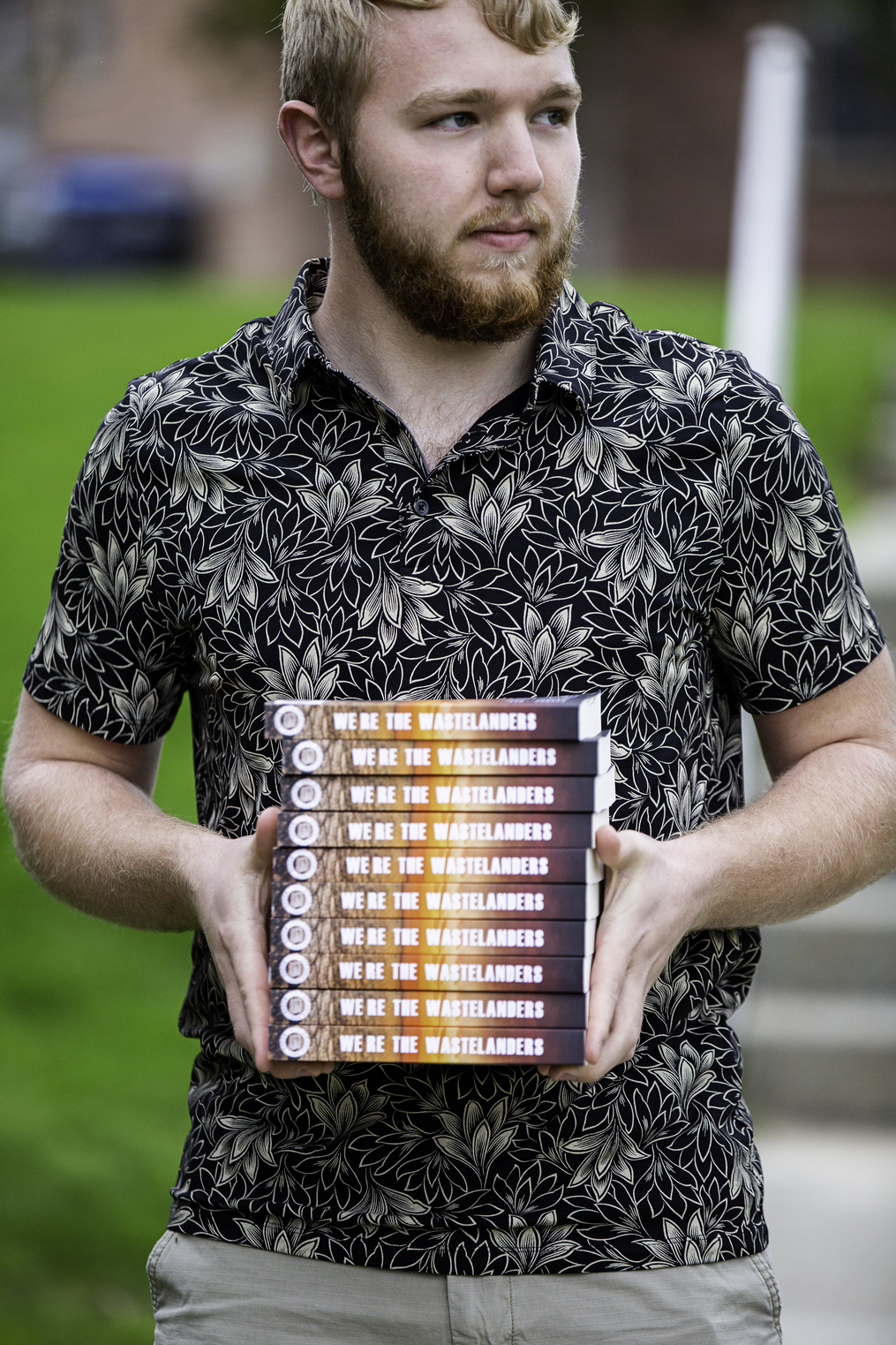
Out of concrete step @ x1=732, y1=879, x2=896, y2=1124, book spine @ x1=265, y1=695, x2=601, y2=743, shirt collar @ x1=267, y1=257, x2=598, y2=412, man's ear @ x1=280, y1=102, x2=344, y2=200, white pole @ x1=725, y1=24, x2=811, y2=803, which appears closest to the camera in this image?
book spine @ x1=265, y1=695, x2=601, y2=743

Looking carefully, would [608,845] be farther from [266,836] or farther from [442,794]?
[266,836]

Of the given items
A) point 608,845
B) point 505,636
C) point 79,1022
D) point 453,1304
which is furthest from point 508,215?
point 79,1022

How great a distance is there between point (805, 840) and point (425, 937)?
1.56 ft

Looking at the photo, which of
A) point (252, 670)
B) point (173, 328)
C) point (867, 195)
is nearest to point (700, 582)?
point (252, 670)

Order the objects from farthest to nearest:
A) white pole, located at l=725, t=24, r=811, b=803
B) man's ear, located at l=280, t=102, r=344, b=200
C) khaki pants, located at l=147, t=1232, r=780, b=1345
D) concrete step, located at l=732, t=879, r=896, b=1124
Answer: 1. white pole, located at l=725, t=24, r=811, b=803
2. concrete step, located at l=732, t=879, r=896, b=1124
3. man's ear, located at l=280, t=102, r=344, b=200
4. khaki pants, located at l=147, t=1232, r=780, b=1345

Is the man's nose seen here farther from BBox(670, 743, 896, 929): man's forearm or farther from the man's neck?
BBox(670, 743, 896, 929): man's forearm

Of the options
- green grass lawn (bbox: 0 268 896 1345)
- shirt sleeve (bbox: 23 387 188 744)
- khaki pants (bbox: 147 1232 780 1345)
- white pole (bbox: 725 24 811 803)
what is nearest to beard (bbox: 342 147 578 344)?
shirt sleeve (bbox: 23 387 188 744)

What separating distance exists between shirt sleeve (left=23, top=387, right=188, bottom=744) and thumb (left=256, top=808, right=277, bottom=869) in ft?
1.21

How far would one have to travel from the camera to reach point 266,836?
5.40ft

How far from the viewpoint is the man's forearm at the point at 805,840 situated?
1.80 meters

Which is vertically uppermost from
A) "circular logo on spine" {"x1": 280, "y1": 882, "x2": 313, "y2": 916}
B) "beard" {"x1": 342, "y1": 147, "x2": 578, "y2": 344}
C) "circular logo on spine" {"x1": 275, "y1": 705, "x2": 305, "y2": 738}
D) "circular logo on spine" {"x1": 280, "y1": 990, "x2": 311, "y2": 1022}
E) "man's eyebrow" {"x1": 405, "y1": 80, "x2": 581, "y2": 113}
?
"man's eyebrow" {"x1": 405, "y1": 80, "x2": 581, "y2": 113}

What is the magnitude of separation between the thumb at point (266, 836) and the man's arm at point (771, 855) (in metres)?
0.31

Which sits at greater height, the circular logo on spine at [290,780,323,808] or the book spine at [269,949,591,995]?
the circular logo on spine at [290,780,323,808]

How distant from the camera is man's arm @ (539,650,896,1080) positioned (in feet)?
5.28
